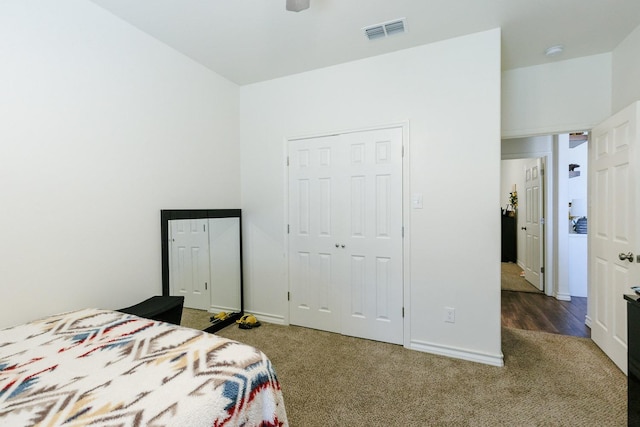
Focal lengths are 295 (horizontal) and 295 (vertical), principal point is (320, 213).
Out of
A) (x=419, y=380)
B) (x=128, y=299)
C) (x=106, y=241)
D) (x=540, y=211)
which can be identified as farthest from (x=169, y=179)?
(x=540, y=211)

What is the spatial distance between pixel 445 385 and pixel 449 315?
1.91 feet

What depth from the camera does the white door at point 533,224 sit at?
4297 mm

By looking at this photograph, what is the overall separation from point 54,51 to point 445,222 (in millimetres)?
2910

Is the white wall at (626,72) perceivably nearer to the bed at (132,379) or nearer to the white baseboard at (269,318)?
the bed at (132,379)

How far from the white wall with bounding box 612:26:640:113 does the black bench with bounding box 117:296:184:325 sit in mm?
3815

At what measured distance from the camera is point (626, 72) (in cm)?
240

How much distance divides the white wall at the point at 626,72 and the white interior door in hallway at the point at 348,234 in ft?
5.90

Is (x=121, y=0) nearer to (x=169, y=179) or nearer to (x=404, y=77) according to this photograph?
(x=169, y=179)

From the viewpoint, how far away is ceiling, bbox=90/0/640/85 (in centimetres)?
200

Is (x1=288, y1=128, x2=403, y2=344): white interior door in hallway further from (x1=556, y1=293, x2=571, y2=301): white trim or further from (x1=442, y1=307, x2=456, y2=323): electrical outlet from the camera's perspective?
(x1=556, y1=293, x2=571, y2=301): white trim

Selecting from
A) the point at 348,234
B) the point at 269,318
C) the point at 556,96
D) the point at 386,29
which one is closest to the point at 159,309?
the point at 269,318

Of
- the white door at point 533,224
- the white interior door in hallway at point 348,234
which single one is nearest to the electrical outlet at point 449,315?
the white interior door in hallway at point 348,234

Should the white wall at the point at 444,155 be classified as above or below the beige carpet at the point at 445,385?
above

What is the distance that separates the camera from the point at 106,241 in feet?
6.69
